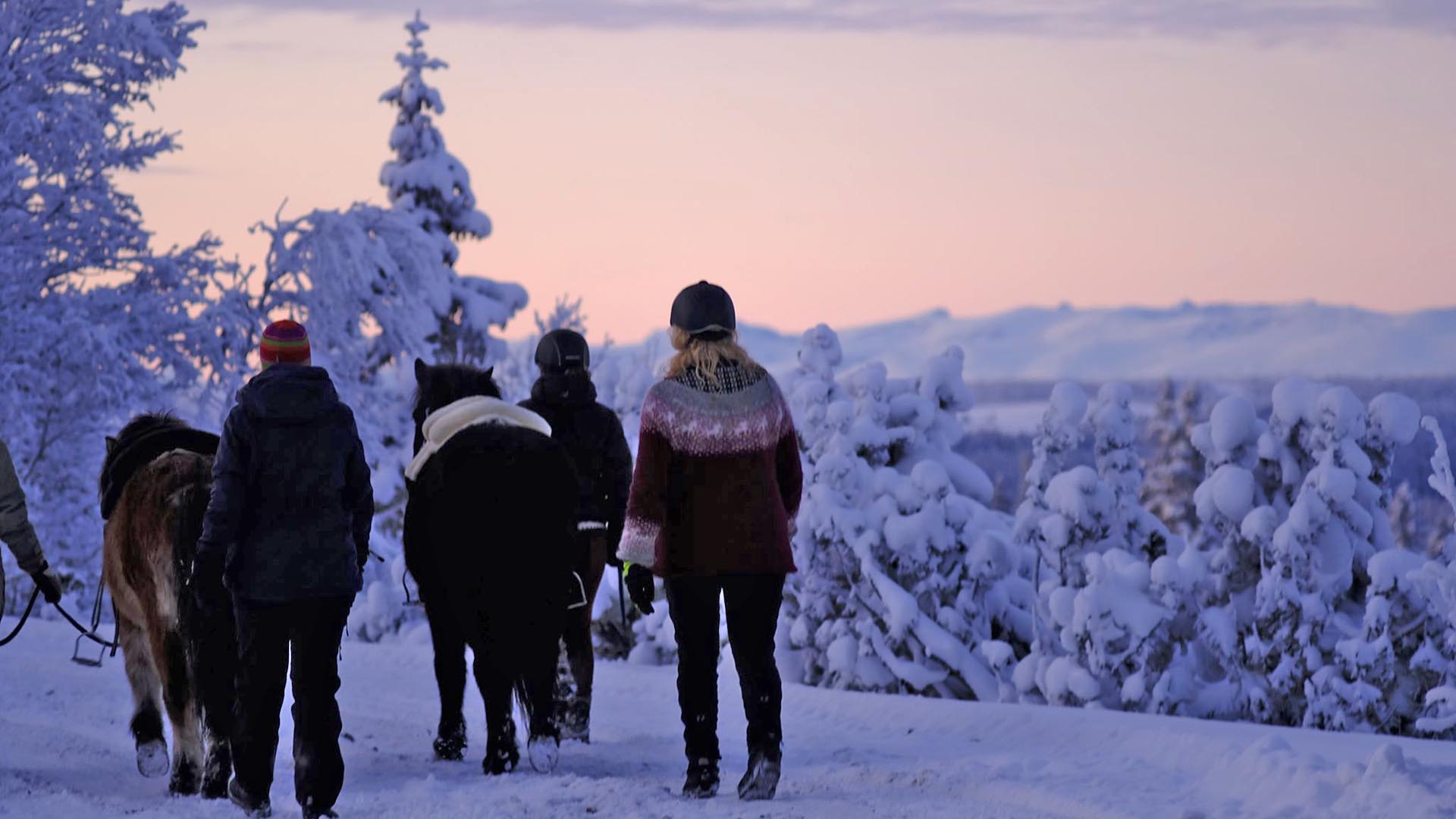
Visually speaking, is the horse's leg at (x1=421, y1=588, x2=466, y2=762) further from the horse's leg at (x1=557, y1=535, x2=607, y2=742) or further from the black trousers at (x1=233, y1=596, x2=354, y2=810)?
the black trousers at (x1=233, y1=596, x2=354, y2=810)

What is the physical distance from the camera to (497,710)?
8.04m

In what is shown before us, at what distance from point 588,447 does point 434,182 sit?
27993 millimetres

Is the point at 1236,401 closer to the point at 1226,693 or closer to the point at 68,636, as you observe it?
the point at 1226,693

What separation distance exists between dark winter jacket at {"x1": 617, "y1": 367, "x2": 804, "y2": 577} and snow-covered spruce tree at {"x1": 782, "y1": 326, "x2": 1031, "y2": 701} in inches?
384

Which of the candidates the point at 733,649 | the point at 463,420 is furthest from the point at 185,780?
the point at 733,649

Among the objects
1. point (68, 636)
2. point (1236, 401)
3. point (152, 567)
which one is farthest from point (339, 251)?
point (152, 567)

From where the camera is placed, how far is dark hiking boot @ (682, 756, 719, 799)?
7.40m

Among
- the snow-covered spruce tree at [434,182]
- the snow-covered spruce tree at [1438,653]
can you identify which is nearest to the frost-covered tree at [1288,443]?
the snow-covered spruce tree at [1438,653]

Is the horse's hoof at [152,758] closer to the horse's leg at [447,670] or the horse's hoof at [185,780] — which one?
the horse's hoof at [185,780]

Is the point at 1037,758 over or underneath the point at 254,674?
underneath

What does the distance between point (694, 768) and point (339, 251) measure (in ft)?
63.4

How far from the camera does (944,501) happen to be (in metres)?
17.4

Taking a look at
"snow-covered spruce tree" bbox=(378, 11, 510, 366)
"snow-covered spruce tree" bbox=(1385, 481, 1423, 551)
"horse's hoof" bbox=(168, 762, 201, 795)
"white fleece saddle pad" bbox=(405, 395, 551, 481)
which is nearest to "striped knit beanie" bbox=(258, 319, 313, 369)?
"white fleece saddle pad" bbox=(405, 395, 551, 481)

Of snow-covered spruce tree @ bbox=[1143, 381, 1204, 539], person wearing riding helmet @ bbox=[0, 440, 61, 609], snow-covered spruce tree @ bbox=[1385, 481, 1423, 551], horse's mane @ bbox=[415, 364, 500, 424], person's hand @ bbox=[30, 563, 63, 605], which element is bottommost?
snow-covered spruce tree @ bbox=[1385, 481, 1423, 551]
